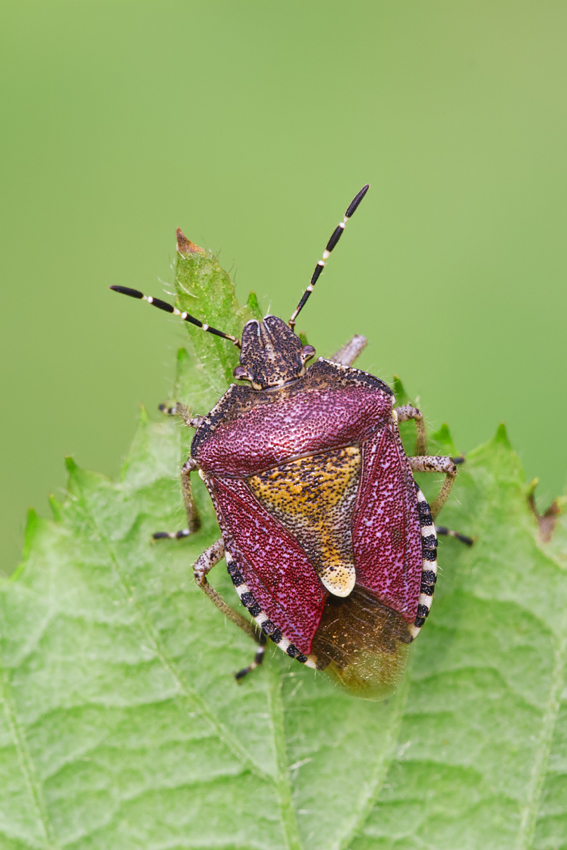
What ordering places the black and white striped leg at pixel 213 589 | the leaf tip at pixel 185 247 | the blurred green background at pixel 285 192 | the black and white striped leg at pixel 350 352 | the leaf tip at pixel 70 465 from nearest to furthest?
the leaf tip at pixel 185 247, the leaf tip at pixel 70 465, the black and white striped leg at pixel 213 589, the black and white striped leg at pixel 350 352, the blurred green background at pixel 285 192

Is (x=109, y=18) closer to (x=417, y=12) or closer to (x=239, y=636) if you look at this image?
(x=417, y=12)

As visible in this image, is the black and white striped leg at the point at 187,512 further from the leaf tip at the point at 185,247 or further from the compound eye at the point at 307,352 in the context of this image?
the leaf tip at the point at 185,247

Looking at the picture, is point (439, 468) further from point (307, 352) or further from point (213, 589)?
point (213, 589)

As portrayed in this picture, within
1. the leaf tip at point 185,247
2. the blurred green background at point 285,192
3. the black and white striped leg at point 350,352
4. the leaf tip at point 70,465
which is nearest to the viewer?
the leaf tip at point 185,247

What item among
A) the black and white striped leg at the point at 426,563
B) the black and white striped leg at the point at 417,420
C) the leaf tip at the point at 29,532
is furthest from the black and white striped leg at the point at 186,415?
the black and white striped leg at the point at 426,563

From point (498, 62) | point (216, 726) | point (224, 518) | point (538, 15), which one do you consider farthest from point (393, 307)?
point (216, 726)

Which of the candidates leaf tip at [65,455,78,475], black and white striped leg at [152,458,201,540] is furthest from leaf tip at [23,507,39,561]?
black and white striped leg at [152,458,201,540]
